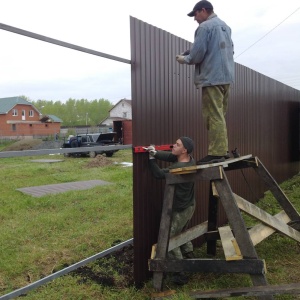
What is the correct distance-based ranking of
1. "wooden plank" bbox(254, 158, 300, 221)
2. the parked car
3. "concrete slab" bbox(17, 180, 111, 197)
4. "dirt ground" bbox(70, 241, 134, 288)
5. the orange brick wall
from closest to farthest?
the orange brick wall < "dirt ground" bbox(70, 241, 134, 288) < "wooden plank" bbox(254, 158, 300, 221) < the parked car < "concrete slab" bbox(17, 180, 111, 197)

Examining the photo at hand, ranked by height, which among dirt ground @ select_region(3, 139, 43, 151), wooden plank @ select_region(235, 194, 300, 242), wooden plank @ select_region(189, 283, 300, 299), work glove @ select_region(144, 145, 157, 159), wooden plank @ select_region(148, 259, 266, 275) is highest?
dirt ground @ select_region(3, 139, 43, 151)

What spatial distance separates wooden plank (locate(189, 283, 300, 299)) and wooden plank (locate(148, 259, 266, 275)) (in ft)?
0.45

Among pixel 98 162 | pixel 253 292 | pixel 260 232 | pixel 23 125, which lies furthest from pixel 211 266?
pixel 98 162

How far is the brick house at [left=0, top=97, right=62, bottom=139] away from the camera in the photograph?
2.86 meters

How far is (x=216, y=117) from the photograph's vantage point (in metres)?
3.30

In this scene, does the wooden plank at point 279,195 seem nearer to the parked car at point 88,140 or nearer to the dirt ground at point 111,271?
the parked car at point 88,140

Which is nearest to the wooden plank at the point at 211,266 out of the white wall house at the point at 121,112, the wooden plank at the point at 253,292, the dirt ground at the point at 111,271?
the wooden plank at the point at 253,292

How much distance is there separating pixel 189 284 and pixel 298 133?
817 centimetres

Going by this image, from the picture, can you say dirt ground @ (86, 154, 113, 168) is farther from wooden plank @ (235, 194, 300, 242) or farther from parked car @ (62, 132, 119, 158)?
wooden plank @ (235, 194, 300, 242)

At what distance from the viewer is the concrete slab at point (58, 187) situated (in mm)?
8685

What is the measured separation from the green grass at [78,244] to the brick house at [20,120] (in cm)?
160

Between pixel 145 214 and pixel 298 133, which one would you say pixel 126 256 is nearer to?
pixel 145 214

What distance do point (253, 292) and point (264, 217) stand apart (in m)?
0.87

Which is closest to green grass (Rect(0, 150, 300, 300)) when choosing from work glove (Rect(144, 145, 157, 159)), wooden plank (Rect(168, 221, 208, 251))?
wooden plank (Rect(168, 221, 208, 251))
